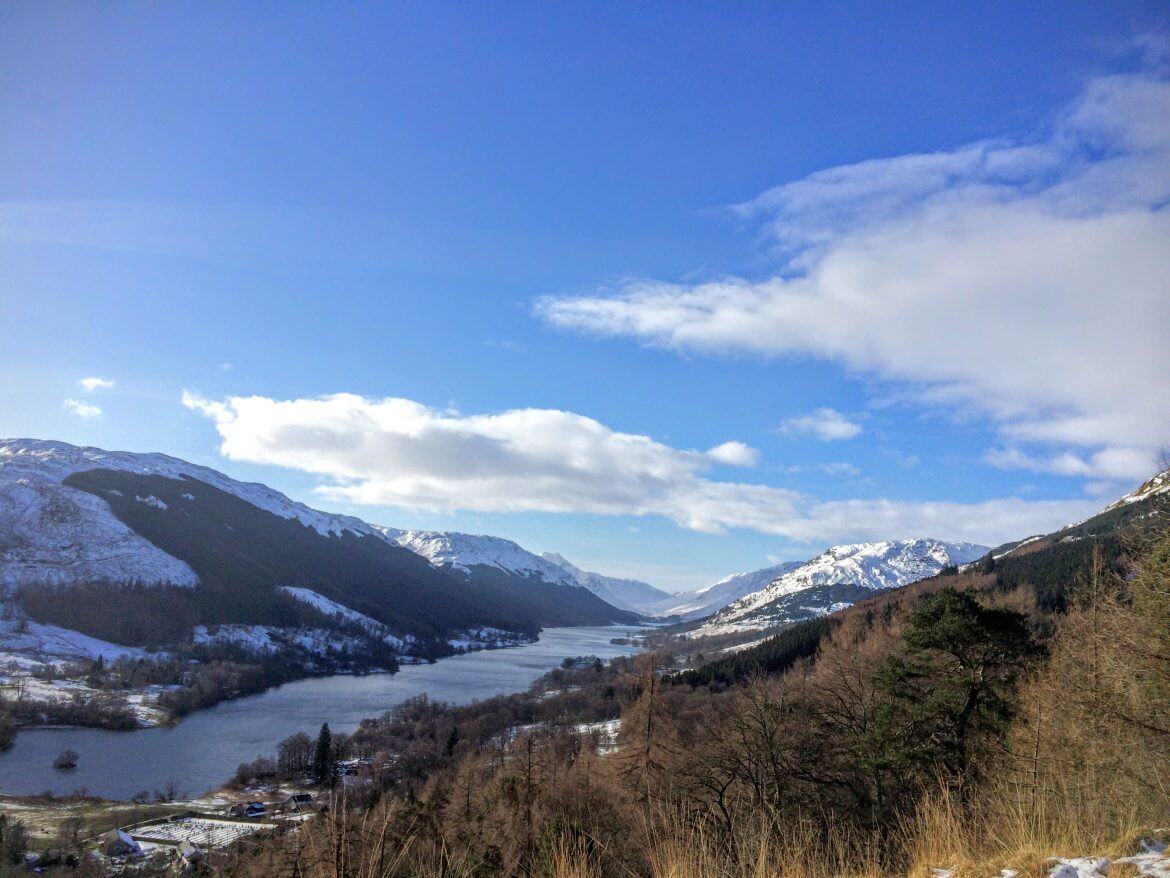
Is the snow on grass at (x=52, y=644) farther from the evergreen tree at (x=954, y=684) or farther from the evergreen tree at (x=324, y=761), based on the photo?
the evergreen tree at (x=954, y=684)

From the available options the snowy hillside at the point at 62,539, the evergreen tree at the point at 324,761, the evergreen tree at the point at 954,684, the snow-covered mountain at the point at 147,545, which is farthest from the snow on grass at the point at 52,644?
the evergreen tree at the point at 954,684

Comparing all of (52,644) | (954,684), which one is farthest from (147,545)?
(954,684)

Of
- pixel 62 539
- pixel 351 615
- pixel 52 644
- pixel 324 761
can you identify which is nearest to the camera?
pixel 324 761

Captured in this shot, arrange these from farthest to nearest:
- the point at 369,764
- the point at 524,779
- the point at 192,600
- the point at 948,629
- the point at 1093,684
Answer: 1. the point at 192,600
2. the point at 369,764
3. the point at 524,779
4. the point at 948,629
5. the point at 1093,684

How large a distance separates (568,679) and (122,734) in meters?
52.0

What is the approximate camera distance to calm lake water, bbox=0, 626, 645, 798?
5031cm

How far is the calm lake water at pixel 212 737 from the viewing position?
50312mm

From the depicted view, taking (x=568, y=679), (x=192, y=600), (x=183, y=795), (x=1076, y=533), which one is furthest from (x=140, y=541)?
(x=1076, y=533)

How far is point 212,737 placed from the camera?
6569 centimetres

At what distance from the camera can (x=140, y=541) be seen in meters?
148

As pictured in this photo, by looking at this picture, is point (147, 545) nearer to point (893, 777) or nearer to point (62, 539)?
point (62, 539)

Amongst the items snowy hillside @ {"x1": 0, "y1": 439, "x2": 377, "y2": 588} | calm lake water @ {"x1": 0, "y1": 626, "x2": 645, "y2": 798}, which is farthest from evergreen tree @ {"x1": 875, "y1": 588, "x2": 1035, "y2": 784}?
snowy hillside @ {"x1": 0, "y1": 439, "x2": 377, "y2": 588}

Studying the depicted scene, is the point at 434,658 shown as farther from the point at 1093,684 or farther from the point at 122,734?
the point at 1093,684

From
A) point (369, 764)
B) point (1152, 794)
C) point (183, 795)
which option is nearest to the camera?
point (1152, 794)
